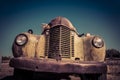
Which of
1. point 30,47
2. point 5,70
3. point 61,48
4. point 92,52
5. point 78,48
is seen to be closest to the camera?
point 61,48

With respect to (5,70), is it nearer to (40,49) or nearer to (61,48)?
(40,49)

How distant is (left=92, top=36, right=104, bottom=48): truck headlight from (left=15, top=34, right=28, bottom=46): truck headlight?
5.46ft

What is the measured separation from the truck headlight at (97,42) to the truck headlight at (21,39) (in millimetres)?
1666

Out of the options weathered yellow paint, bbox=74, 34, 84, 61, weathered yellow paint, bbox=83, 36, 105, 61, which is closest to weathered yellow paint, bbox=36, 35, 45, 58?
weathered yellow paint, bbox=74, 34, 84, 61

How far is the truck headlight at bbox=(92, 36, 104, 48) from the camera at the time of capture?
4.60 meters

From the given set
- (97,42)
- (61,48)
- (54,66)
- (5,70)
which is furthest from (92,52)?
(5,70)

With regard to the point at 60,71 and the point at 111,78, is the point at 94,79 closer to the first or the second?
the point at 60,71

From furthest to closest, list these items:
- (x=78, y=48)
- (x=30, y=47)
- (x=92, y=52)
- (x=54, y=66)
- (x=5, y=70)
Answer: (x=5, y=70) → (x=78, y=48) → (x=92, y=52) → (x=30, y=47) → (x=54, y=66)

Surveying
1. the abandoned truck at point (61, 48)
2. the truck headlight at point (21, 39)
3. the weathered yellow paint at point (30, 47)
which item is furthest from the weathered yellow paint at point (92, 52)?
the truck headlight at point (21, 39)

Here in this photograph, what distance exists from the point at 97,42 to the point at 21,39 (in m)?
1.85

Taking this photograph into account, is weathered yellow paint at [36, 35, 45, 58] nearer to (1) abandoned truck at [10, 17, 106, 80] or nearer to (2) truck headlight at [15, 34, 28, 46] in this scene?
(1) abandoned truck at [10, 17, 106, 80]

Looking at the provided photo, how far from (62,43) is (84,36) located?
35.8 inches

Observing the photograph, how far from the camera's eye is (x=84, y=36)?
511cm

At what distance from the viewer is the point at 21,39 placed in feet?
14.7
